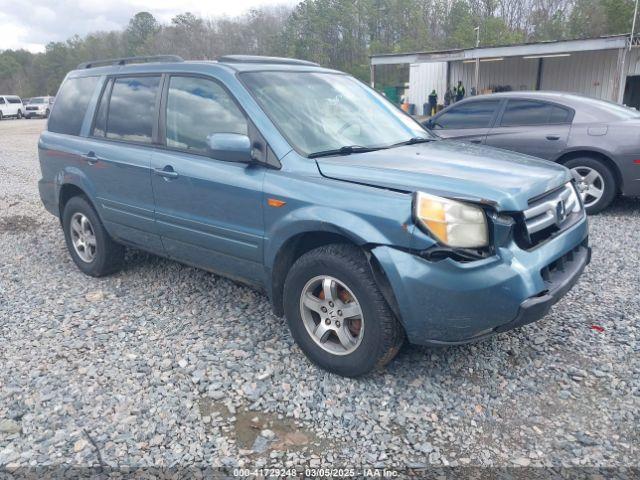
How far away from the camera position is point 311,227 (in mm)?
3062

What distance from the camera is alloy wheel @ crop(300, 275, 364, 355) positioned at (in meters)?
3.08

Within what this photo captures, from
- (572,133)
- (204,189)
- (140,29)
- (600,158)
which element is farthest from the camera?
(140,29)

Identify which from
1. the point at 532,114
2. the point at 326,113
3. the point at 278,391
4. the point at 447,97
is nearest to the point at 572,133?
the point at 532,114

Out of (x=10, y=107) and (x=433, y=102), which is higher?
(x=433, y=102)

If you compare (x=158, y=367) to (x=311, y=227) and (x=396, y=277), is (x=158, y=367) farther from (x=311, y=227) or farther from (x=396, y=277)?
(x=396, y=277)

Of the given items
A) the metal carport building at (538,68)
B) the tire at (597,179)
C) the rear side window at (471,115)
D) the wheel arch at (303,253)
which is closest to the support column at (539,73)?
the metal carport building at (538,68)

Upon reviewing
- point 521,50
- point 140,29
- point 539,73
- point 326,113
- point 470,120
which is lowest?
point 470,120

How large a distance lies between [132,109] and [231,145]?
154 centimetres

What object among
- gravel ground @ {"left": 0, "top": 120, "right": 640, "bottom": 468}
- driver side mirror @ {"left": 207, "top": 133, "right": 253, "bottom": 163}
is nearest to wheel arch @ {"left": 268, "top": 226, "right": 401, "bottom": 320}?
gravel ground @ {"left": 0, "top": 120, "right": 640, "bottom": 468}

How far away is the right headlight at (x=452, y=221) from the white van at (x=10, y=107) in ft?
150

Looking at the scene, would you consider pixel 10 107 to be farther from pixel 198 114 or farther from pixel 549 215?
pixel 549 215

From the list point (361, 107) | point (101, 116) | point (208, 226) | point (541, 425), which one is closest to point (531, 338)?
point (541, 425)

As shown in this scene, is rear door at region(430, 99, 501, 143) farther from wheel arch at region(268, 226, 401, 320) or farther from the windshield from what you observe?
wheel arch at region(268, 226, 401, 320)

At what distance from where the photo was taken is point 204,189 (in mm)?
3643
